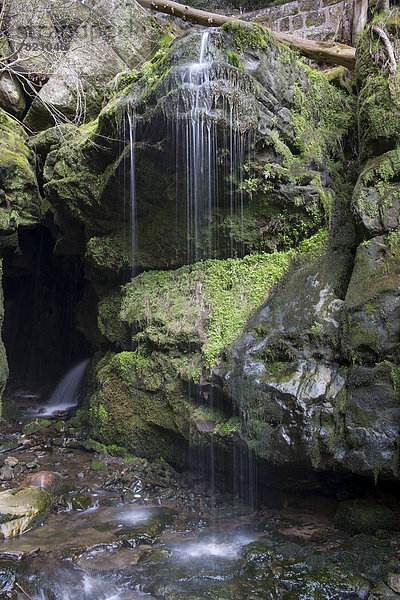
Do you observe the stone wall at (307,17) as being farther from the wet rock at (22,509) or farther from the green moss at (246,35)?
the wet rock at (22,509)

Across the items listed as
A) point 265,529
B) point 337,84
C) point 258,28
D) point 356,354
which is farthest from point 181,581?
point 337,84

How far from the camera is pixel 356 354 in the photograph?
5023 millimetres

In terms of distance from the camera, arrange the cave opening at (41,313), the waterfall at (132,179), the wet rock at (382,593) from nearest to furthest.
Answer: the wet rock at (382,593) < the waterfall at (132,179) < the cave opening at (41,313)

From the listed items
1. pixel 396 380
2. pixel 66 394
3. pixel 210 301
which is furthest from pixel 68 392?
pixel 396 380

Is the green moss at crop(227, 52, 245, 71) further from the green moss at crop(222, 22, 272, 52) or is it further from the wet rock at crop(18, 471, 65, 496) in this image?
the wet rock at crop(18, 471, 65, 496)

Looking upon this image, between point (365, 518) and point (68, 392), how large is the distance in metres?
9.55

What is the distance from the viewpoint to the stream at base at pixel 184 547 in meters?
4.14

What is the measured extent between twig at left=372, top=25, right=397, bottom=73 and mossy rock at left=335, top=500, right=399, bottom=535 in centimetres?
592

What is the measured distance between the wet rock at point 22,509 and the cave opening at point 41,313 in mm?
7507

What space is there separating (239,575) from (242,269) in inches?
168

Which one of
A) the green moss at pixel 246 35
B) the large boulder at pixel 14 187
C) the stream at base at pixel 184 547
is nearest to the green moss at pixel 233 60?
the green moss at pixel 246 35

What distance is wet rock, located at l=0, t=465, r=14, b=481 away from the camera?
6693 mm

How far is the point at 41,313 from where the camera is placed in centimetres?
1521

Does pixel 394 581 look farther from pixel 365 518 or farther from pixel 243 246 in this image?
pixel 243 246
